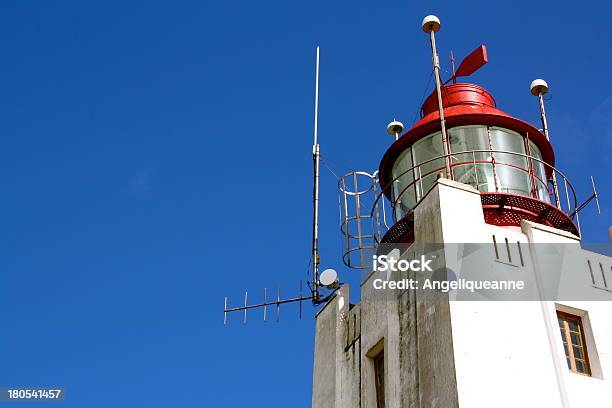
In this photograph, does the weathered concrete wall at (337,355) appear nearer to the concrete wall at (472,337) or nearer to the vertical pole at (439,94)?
the concrete wall at (472,337)

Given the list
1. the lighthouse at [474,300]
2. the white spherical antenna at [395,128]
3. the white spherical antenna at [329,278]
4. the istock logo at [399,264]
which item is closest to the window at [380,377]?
the lighthouse at [474,300]

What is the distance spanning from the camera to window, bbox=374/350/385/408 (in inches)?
616

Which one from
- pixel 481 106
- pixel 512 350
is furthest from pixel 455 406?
pixel 481 106

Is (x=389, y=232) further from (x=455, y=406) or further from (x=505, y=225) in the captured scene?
(x=455, y=406)

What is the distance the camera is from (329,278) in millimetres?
18844

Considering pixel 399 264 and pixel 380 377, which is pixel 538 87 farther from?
pixel 380 377

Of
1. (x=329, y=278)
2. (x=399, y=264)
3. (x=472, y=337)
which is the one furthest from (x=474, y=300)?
(x=329, y=278)

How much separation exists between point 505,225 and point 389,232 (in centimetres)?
220

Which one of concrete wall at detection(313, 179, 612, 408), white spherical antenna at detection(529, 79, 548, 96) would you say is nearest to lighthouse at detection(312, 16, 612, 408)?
concrete wall at detection(313, 179, 612, 408)

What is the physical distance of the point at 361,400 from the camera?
1606cm

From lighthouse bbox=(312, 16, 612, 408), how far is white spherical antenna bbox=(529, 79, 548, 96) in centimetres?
170

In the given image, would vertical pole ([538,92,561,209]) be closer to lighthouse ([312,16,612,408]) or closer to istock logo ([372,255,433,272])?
lighthouse ([312,16,612,408])

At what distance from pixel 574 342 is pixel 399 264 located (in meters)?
3.20

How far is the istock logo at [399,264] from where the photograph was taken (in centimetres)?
1500
